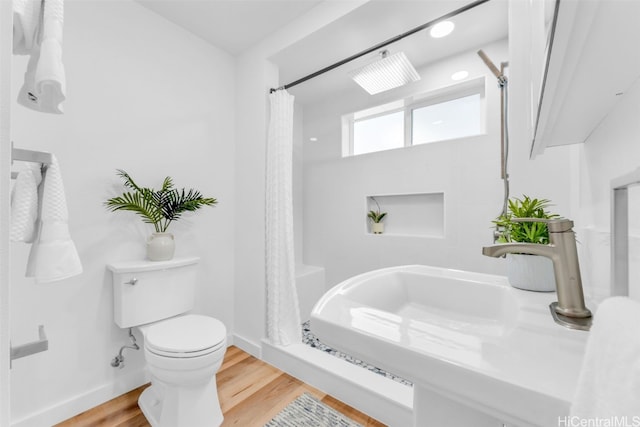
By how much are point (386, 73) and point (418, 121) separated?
73 cm

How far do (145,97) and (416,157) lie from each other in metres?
2.03

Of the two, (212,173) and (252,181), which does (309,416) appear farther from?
(212,173)

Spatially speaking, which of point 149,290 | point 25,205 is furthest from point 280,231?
point 25,205

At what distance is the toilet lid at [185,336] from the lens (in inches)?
46.7

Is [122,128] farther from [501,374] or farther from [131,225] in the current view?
[501,374]

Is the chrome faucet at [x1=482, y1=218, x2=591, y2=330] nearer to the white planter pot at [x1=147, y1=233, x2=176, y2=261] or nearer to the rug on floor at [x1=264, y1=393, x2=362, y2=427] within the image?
the rug on floor at [x1=264, y1=393, x2=362, y2=427]

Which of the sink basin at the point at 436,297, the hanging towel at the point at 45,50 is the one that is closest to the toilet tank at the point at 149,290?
the hanging towel at the point at 45,50

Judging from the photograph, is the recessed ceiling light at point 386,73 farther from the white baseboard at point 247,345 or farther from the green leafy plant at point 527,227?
the white baseboard at point 247,345

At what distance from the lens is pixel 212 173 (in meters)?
2.03

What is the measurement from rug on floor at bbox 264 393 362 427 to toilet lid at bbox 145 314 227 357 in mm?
506

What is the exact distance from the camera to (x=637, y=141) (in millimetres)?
472

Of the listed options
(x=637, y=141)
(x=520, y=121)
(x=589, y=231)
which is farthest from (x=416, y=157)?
(x=637, y=141)

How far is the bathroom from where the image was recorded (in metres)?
1.18

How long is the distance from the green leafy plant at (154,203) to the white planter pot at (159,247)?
0.18 feet
